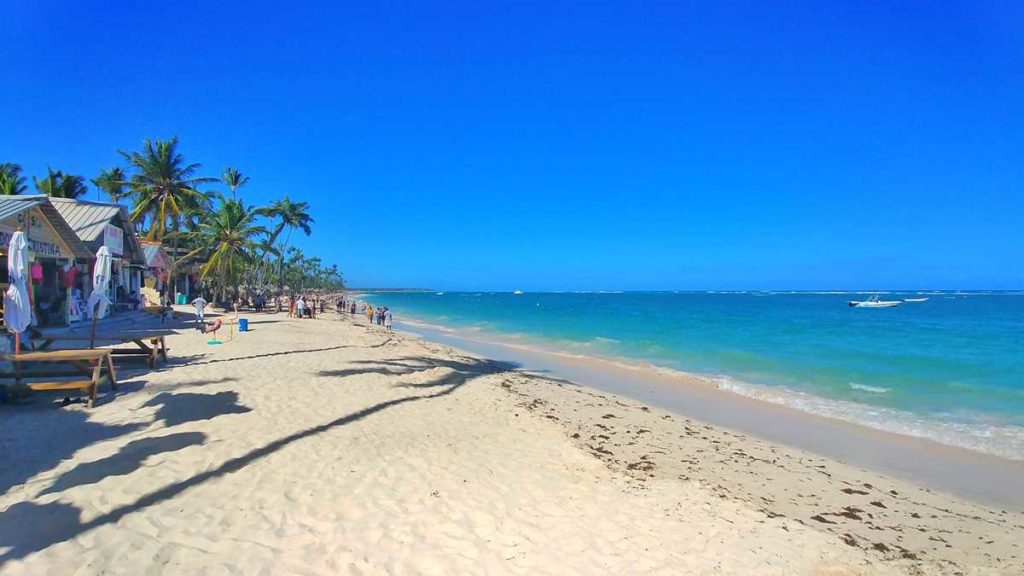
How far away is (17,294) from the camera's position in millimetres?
7492

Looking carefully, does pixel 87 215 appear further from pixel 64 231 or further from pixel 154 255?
pixel 154 255

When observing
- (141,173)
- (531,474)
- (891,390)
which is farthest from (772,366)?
(141,173)

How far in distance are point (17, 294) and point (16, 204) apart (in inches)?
296

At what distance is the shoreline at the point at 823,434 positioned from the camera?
7301 mm

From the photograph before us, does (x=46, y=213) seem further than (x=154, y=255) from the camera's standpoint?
No

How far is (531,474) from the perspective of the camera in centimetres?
598

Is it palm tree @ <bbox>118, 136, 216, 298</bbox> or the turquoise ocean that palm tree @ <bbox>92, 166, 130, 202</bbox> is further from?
the turquoise ocean

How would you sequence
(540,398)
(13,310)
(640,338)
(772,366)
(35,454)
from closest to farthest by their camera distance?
(35,454) → (13,310) → (540,398) → (772,366) → (640,338)

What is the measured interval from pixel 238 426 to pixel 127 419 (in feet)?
4.55

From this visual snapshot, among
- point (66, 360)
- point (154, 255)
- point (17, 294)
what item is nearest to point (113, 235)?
point (154, 255)

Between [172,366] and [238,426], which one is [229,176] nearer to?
[172,366]

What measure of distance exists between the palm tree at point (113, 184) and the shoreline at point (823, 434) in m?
36.8

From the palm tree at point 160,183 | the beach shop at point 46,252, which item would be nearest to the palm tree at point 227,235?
the palm tree at point 160,183

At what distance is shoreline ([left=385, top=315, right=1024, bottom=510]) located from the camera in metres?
7.30
